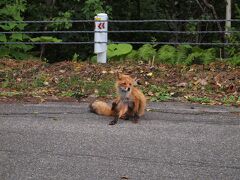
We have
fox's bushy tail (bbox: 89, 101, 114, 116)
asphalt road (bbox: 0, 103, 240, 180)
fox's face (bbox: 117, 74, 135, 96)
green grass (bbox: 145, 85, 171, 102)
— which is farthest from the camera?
green grass (bbox: 145, 85, 171, 102)

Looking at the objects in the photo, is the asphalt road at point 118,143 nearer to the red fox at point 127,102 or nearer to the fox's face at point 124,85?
the red fox at point 127,102

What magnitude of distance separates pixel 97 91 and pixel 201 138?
3.26 metres

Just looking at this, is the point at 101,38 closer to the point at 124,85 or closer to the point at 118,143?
the point at 124,85

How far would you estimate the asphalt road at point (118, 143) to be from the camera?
6238 millimetres

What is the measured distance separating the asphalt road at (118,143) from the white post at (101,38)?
317cm

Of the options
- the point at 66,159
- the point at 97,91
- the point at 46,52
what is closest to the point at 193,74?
the point at 97,91

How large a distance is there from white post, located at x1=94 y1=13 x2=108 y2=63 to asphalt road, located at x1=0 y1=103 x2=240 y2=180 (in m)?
3.17

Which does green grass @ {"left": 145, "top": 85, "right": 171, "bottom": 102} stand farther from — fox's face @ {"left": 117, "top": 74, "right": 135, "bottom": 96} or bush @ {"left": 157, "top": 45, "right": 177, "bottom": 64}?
bush @ {"left": 157, "top": 45, "right": 177, "bottom": 64}

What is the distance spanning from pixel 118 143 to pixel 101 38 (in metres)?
5.64

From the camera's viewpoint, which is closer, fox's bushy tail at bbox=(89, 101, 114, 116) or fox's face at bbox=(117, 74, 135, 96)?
fox's face at bbox=(117, 74, 135, 96)

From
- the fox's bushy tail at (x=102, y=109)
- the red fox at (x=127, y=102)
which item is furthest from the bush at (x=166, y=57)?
the red fox at (x=127, y=102)

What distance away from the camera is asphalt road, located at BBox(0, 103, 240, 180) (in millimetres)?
6238

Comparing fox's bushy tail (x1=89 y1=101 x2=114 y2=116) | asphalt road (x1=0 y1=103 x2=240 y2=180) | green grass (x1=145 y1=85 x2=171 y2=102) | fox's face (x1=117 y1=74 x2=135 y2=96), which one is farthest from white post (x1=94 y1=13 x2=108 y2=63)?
fox's face (x1=117 y1=74 x2=135 y2=96)

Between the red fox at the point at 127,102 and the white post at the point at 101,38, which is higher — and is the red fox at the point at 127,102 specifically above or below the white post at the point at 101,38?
below
